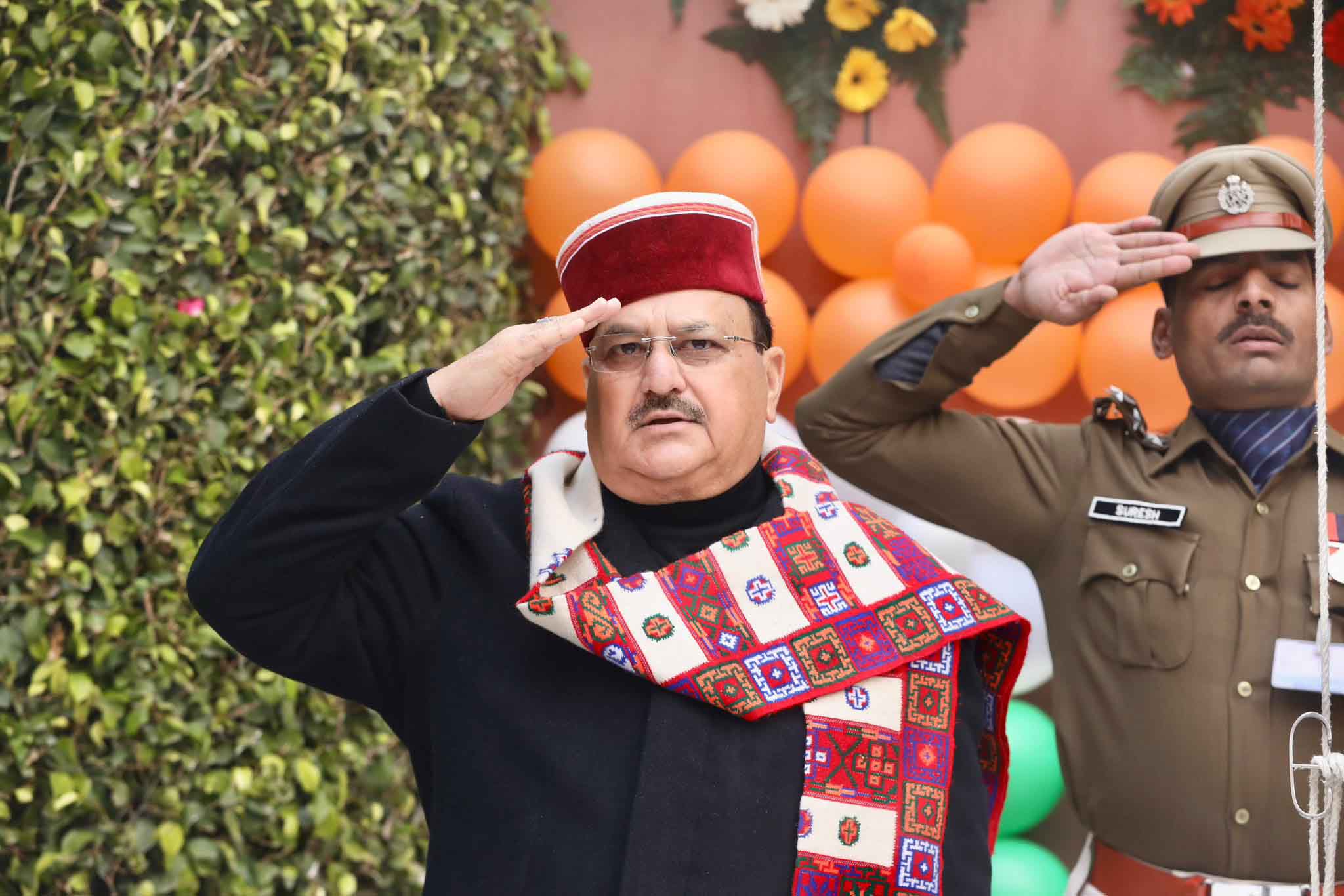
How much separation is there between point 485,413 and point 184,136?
166 centimetres

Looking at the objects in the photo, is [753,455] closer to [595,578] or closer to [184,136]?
[595,578]

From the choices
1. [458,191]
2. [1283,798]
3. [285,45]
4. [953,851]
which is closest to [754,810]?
[953,851]

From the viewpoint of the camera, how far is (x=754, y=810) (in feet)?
5.48

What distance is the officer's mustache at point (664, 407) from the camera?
1.78 m

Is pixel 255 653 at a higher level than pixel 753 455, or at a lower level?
lower

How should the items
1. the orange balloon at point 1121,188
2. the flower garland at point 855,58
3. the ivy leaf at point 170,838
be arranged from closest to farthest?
the ivy leaf at point 170,838
the orange balloon at point 1121,188
the flower garland at point 855,58

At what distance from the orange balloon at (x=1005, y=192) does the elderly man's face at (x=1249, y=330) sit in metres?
1.51

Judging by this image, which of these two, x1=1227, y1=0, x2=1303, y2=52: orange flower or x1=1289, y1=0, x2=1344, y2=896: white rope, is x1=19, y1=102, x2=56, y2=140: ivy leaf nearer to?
x1=1289, y1=0, x2=1344, y2=896: white rope

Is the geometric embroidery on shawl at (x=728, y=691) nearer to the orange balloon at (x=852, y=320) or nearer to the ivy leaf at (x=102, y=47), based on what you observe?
the ivy leaf at (x=102, y=47)

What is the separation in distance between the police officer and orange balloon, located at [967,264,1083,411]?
1270 mm

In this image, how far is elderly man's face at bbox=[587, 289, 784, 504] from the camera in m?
1.77

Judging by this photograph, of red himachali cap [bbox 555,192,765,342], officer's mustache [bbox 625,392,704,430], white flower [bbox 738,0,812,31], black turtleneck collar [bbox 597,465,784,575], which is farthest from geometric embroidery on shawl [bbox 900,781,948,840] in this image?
white flower [bbox 738,0,812,31]

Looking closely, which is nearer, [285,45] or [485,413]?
[485,413]

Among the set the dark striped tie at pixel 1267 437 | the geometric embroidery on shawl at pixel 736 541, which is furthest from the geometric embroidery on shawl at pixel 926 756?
the dark striped tie at pixel 1267 437
